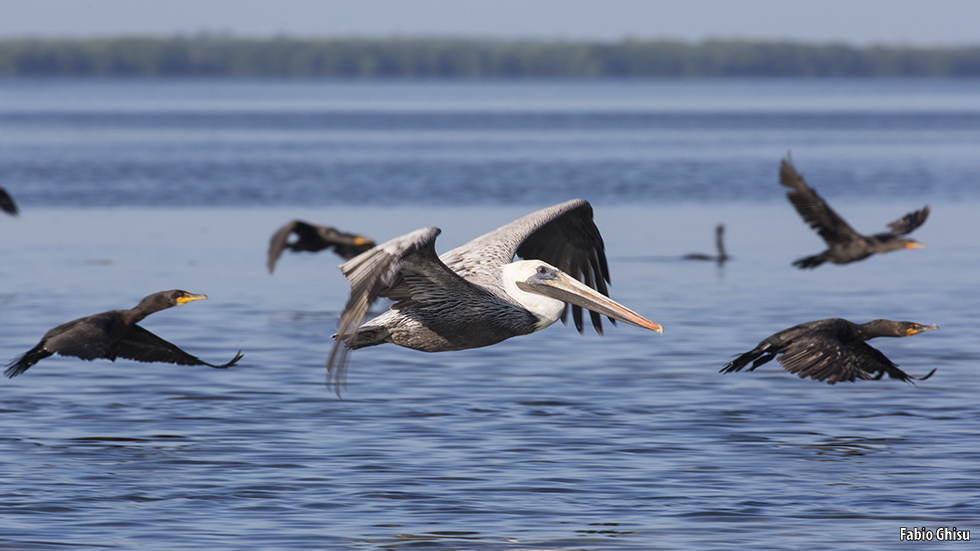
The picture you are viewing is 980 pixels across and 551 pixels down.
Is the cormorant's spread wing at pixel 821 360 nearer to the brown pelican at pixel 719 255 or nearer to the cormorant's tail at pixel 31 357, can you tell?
the cormorant's tail at pixel 31 357

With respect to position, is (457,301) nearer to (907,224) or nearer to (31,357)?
(31,357)

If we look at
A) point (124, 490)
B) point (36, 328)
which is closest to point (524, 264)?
point (124, 490)

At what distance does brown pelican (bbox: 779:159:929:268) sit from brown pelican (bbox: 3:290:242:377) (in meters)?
8.19

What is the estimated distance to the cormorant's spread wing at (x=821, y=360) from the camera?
35.2 feet

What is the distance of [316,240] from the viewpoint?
18.0m

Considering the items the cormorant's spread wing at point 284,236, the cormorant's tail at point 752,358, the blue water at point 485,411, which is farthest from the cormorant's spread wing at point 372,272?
the cormorant's spread wing at point 284,236

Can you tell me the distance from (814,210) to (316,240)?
20.6ft

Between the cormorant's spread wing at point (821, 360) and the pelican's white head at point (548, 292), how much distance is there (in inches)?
101

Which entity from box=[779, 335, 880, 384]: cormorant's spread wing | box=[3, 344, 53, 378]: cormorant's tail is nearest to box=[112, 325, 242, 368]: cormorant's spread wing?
box=[3, 344, 53, 378]: cormorant's tail

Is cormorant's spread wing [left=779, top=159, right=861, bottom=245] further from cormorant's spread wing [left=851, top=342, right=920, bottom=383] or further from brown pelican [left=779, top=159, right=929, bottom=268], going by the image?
cormorant's spread wing [left=851, top=342, right=920, bottom=383]

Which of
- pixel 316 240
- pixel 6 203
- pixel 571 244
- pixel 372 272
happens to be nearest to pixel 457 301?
pixel 372 272

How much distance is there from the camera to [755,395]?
11.8 m

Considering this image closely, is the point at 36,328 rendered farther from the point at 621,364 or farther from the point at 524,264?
the point at 524,264

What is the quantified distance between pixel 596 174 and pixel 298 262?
21028mm
